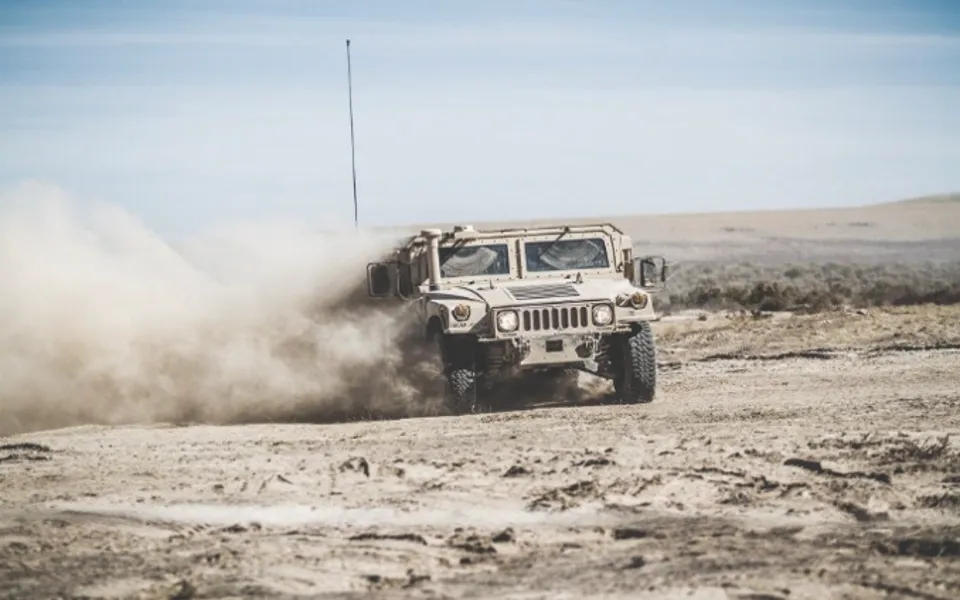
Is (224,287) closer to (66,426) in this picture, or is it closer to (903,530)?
(66,426)

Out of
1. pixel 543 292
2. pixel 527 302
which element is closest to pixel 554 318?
pixel 527 302

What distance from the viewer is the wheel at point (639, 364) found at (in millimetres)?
13062

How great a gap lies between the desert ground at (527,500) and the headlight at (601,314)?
2.46 ft

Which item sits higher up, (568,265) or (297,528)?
(568,265)

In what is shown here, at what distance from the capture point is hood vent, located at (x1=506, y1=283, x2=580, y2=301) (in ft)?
42.5

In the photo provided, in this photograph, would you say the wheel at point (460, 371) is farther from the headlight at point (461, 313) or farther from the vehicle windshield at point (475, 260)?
the vehicle windshield at point (475, 260)

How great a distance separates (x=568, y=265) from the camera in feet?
45.7

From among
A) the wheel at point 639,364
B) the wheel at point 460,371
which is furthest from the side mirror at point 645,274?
the wheel at point 460,371

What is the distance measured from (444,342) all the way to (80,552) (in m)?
5.87

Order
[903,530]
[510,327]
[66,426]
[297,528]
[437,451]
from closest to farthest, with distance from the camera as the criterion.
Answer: [903,530] → [297,528] → [437,451] → [510,327] → [66,426]

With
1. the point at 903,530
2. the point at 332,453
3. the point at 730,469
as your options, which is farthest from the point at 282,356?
the point at 903,530

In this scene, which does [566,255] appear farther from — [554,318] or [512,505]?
[512,505]

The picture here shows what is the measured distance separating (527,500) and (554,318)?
4.58 m

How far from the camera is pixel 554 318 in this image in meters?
12.8
